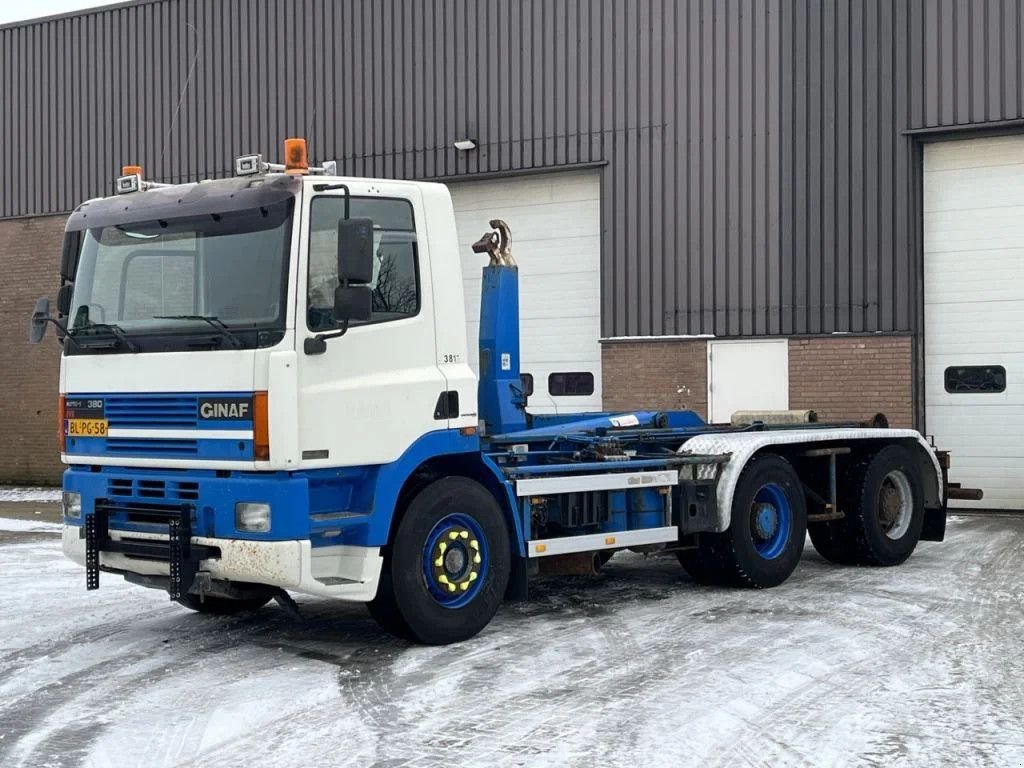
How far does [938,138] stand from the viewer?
1733 cm

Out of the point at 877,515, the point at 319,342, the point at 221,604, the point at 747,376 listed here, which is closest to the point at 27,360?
the point at 747,376

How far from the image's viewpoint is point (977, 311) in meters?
17.2

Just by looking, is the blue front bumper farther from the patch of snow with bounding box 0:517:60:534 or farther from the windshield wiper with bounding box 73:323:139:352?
the patch of snow with bounding box 0:517:60:534

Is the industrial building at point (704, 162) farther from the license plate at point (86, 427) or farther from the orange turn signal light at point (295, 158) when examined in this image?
the orange turn signal light at point (295, 158)

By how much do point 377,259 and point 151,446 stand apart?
1770mm

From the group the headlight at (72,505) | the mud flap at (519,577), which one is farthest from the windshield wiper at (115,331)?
the mud flap at (519,577)

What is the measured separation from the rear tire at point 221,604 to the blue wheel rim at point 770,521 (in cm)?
389

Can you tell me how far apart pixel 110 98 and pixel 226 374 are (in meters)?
17.3

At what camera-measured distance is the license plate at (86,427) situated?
838cm

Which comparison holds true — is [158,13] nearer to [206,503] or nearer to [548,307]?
[548,307]

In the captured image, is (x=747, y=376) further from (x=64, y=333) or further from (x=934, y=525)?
(x=64, y=333)

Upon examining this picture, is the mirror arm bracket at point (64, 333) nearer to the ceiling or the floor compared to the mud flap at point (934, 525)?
nearer to the ceiling

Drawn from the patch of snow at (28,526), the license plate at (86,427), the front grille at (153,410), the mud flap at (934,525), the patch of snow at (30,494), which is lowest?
the patch of snow at (30,494)

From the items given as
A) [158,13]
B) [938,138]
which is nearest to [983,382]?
[938,138]
